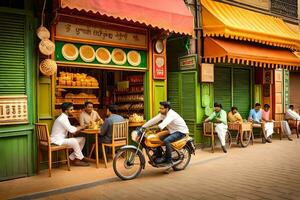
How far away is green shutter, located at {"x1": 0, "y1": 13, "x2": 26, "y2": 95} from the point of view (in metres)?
7.20

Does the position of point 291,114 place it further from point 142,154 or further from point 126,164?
point 126,164

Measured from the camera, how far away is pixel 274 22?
1451 centimetres

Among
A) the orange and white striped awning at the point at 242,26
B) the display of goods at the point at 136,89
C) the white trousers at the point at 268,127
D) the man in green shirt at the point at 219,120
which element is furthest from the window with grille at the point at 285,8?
the display of goods at the point at 136,89

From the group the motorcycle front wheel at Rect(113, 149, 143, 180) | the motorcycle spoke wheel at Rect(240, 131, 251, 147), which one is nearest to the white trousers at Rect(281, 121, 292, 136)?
the motorcycle spoke wheel at Rect(240, 131, 251, 147)

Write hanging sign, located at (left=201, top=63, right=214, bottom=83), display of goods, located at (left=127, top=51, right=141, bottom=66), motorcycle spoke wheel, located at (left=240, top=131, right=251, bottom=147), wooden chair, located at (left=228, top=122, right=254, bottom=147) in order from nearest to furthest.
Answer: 1. display of goods, located at (left=127, top=51, right=141, bottom=66)
2. hanging sign, located at (left=201, top=63, right=214, bottom=83)
3. wooden chair, located at (left=228, top=122, right=254, bottom=147)
4. motorcycle spoke wheel, located at (left=240, top=131, right=251, bottom=147)

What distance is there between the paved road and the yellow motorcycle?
0.21 meters

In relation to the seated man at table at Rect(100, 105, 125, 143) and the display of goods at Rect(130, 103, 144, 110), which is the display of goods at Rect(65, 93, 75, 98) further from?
the seated man at table at Rect(100, 105, 125, 143)

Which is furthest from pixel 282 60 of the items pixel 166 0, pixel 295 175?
pixel 295 175

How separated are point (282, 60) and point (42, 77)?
362 inches

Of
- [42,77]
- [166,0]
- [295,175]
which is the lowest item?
[295,175]

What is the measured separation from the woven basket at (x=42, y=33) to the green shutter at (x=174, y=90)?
18.4 ft

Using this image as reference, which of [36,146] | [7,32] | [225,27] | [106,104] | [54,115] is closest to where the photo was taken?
[7,32]

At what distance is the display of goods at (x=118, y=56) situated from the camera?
9.55 meters

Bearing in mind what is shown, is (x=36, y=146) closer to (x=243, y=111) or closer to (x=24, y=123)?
(x=24, y=123)
